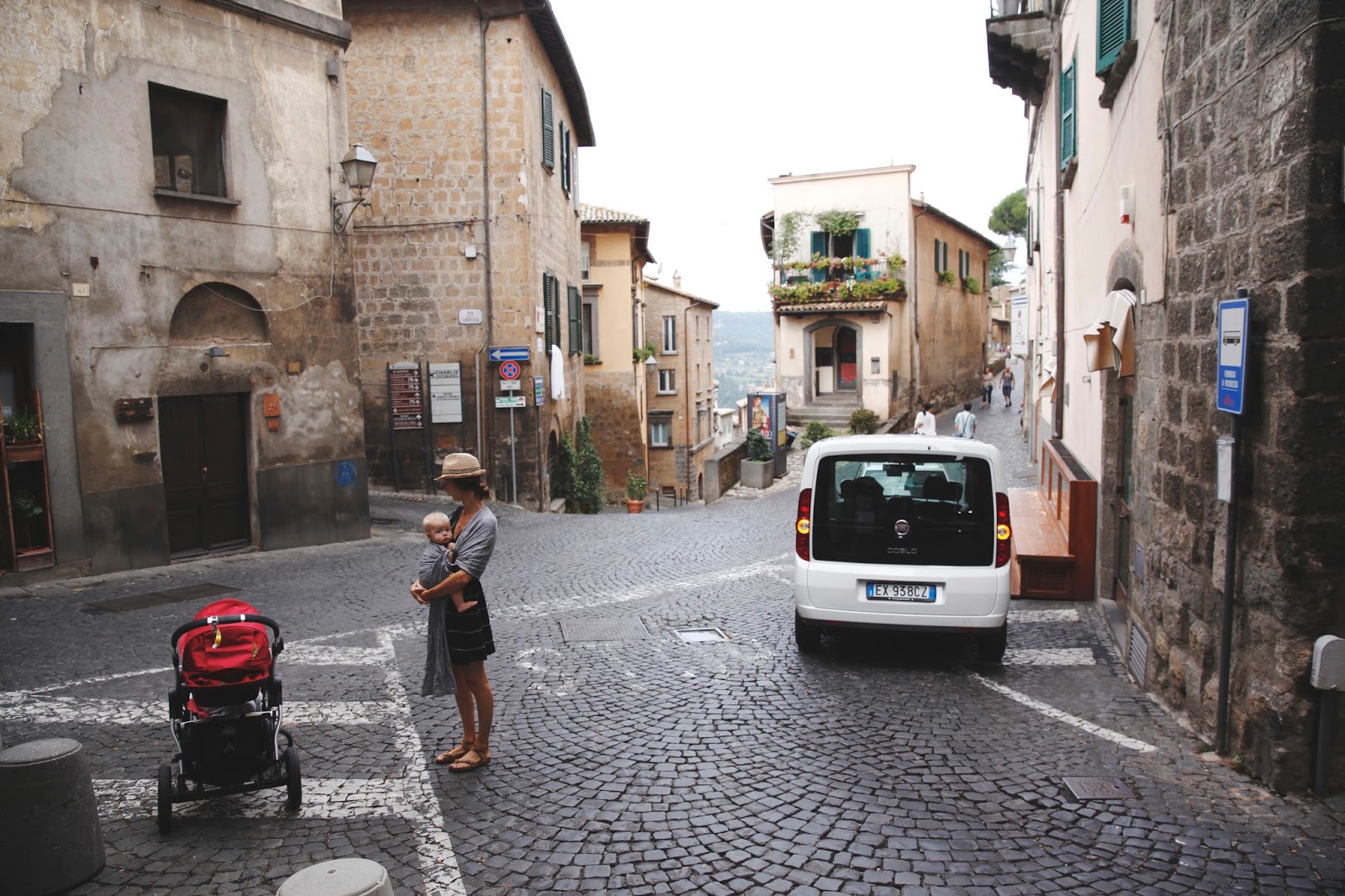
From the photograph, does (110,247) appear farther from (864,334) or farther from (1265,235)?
(864,334)

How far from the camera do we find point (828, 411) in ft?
112

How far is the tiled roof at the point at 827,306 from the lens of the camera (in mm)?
32656

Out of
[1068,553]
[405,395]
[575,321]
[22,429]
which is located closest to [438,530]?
[1068,553]

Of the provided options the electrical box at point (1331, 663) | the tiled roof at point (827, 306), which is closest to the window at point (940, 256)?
the tiled roof at point (827, 306)

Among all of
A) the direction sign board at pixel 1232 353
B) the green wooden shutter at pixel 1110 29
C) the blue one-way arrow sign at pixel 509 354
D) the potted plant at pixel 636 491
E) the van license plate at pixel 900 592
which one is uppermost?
the green wooden shutter at pixel 1110 29

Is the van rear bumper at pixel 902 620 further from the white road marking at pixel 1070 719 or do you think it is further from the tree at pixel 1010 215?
the tree at pixel 1010 215

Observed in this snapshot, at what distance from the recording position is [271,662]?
5.01 m

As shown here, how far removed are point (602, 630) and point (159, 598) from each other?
497 centimetres

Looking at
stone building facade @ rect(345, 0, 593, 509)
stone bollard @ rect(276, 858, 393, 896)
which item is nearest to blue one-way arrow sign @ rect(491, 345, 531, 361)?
stone building facade @ rect(345, 0, 593, 509)

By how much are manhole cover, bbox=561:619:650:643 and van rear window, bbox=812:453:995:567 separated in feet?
7.03

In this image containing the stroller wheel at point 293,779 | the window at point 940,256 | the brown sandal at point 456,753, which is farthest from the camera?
the window at point 940,256

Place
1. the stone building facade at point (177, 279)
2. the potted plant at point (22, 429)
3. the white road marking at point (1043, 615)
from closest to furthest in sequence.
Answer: the white road marking at point (1043, 615) < the potted plant at point (22, 429) < the stone building facade at point (177, 279)

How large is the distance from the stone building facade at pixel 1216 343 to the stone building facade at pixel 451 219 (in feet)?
44.6

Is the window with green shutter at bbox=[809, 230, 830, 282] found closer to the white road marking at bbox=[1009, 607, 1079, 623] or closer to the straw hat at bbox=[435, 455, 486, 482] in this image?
the white road marking at bbox=[1009, 607, 1079, 623]
